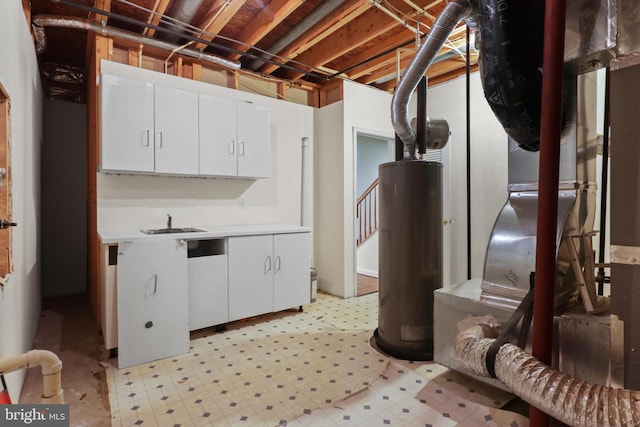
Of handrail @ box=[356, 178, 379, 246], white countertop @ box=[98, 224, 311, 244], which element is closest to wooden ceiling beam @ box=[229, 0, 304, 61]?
white countertop @ box=[98, 224, 311, 244]

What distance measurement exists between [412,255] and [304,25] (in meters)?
2.24

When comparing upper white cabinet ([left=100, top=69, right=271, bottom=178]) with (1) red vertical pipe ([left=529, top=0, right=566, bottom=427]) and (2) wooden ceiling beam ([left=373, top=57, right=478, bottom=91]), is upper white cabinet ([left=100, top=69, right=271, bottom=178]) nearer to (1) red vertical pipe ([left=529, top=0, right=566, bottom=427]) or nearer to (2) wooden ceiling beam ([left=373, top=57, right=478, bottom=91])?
(2) wooden ceiling beam ([left=373, top=57, right=478, bottom=91])

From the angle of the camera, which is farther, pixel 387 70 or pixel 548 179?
pixel 387 70

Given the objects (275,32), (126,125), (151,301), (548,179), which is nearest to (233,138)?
(126,125)

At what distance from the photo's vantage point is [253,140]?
3.39m

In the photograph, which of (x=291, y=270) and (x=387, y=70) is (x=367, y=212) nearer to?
(x=387, y=70)

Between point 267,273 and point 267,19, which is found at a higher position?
point 267,19

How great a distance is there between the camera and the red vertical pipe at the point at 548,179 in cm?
116

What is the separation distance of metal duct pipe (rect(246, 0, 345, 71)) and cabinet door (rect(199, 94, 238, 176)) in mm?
764

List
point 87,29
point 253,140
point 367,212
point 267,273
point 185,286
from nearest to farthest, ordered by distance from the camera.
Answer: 1. point 185,286
2. point 87,29
3. point 267,273
4. point 253,140
5. point 367,212

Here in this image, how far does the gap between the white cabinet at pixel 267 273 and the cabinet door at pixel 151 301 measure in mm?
488

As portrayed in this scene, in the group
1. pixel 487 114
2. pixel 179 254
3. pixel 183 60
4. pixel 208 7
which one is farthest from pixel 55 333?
pixel 487 114
